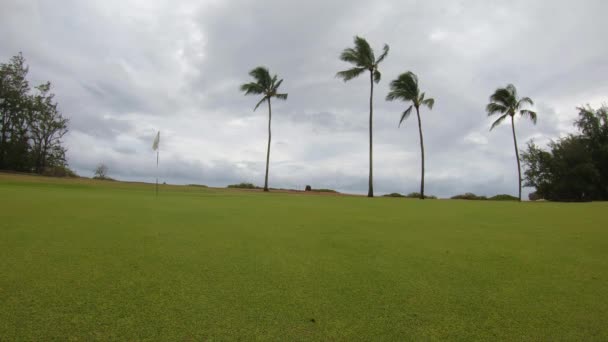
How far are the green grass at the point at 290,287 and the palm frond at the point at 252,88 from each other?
2631cm

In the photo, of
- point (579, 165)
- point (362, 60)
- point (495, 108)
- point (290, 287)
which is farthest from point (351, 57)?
point (290, 287)

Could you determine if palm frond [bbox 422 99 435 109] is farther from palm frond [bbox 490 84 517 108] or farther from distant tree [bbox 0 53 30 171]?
distant tree [bbox 0 53 30 171]

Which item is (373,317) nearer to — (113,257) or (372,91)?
(113,257)

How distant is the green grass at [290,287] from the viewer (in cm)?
→ 184

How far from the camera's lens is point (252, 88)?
96.0 ft

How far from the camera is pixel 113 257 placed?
3.06 meters

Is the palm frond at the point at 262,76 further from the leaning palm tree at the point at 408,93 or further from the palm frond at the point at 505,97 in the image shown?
the palm frond at the point at 505,97

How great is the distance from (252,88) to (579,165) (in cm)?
2885

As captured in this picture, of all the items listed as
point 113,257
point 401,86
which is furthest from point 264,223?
point 401,86

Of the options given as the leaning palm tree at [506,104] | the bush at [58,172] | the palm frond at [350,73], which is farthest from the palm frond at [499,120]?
the bush at [58,172]

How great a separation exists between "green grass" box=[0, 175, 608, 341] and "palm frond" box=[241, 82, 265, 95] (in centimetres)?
2631

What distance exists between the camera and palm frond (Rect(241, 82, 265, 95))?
29.2 m

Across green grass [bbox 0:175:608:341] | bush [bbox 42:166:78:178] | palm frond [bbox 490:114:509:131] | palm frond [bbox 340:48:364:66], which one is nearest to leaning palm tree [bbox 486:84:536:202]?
palm frond [bbox 490:114:509:131]

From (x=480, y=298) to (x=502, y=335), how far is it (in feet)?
1.74
